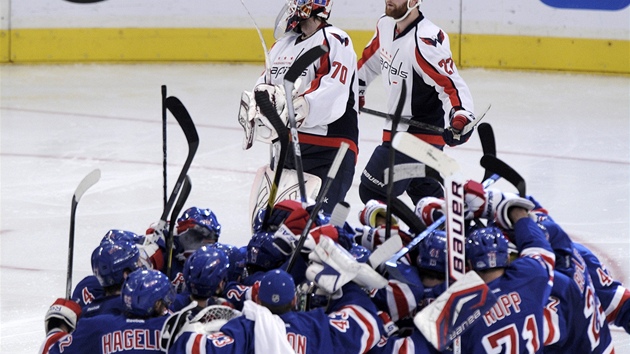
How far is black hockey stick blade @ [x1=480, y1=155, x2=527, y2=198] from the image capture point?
329cm

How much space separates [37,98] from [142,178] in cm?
204

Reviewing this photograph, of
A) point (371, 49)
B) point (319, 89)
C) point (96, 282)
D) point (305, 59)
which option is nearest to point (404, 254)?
point (96, 282)

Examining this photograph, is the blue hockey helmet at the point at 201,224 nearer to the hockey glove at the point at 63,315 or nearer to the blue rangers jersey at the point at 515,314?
the hockey glove at the point at 63,315

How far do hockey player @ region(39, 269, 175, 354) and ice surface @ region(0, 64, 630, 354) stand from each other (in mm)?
1405

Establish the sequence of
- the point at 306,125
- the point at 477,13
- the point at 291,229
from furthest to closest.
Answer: the point at 477,13
the point at 306,125
the point at 291,229

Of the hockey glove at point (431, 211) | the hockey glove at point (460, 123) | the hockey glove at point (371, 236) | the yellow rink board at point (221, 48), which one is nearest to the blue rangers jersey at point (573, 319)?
the hockey glove at point (431, 211)

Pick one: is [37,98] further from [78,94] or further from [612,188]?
[612,188]

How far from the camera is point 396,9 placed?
5000mm

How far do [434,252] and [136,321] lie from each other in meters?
0.78

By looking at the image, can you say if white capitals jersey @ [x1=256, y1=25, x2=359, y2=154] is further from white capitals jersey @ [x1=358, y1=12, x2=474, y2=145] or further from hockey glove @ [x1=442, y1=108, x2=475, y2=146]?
hockey glove @ [x1=442, y1=108, x2=475, y2=146]

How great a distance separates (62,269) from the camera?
202 inches

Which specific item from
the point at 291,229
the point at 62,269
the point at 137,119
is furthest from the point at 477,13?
the point at 291,229

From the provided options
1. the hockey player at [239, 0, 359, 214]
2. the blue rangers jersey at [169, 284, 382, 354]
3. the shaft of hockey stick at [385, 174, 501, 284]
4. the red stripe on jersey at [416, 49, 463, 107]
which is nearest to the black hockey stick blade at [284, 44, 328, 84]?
the hockey player at [239, 0, 359, 214]

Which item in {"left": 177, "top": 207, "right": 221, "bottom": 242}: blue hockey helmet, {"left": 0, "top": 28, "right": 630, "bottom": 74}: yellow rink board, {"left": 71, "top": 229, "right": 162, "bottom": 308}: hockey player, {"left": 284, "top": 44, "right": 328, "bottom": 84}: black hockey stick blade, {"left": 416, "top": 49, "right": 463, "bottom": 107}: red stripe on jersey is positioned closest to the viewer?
{"left": 71, "top": 229, "right": 162, "bottom": 308}: hockey player
